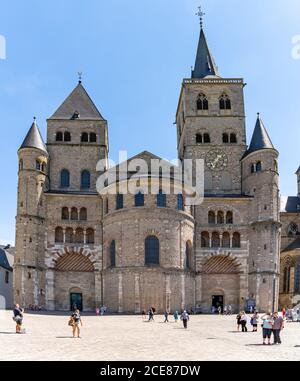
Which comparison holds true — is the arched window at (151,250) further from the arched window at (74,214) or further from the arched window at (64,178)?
the arched window at (64,178)

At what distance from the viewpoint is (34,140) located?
52844 mm

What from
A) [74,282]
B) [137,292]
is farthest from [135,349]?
[74,282]

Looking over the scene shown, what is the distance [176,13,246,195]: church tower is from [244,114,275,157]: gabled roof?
8.28 feet

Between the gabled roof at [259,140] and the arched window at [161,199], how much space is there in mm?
13187

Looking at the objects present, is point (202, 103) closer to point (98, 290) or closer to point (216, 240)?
point (216, 240)

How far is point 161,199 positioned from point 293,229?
76.8 feet

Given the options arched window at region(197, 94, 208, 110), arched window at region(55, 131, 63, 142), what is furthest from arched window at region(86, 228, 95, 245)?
arched window at region(197, 94, 208, 110)

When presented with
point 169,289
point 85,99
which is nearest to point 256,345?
point 169,289

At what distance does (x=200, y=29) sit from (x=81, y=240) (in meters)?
35.3

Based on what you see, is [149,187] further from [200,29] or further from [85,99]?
[200,29]

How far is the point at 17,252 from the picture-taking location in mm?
49000

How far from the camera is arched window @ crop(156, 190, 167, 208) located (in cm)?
4784

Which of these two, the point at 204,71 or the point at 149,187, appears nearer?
the point at 149,187

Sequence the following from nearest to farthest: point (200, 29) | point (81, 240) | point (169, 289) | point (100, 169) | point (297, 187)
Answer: point (169, 289) → point (81, 240) → point (100, 169) → point (200, 29) → point (297, 187)
